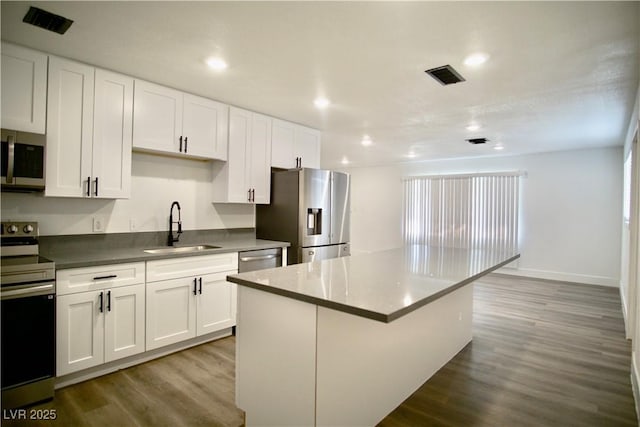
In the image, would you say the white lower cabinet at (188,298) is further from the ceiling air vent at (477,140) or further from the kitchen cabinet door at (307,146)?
the ceiling air vent at (477,140)

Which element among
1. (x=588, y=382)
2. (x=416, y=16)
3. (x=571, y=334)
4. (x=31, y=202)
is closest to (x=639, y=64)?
(x=416, y=16)

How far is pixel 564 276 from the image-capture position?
6164mm

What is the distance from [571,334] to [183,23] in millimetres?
4473

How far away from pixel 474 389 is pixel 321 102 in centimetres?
282

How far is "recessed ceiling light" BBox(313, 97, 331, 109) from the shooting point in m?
3.39

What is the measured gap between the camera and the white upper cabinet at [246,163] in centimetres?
364

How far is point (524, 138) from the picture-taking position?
5078mm

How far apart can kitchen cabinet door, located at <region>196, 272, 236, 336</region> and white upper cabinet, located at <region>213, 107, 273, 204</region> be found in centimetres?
92

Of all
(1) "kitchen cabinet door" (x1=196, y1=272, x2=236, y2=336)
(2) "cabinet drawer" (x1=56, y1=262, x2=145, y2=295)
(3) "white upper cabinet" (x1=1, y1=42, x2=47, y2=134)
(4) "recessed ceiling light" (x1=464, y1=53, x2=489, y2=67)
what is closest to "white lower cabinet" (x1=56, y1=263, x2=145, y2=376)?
(2) "cabinet drawer" (x1=56, y1=262, x2=145, y2=295)

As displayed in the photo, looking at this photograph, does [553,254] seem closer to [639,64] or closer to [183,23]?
[639,64]

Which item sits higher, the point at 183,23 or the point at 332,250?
the point at 183,23

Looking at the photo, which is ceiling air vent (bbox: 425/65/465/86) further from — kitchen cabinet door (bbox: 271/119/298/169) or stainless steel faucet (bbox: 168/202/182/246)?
stainless steel faucet (bbox: 168/202/182/246)

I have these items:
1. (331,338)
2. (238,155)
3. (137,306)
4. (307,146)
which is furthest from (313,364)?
(307,146)

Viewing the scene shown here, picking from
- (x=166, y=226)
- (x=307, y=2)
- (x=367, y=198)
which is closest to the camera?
(x=307, y=2)
